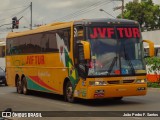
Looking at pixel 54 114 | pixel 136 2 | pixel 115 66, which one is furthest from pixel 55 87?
pixel 136 2

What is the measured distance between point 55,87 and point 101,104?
98.1 inches

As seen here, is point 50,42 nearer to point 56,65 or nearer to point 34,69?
point 56,65

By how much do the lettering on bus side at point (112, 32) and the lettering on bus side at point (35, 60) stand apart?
438 cm

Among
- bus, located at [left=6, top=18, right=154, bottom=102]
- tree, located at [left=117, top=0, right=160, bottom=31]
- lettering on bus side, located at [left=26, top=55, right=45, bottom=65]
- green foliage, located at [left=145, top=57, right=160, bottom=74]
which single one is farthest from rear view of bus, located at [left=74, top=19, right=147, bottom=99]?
tree, located at [left=117, top=0, right=160, bottom=31]

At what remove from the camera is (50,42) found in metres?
19.5

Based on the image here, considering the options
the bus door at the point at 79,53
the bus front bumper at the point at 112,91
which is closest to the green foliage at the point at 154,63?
the bus front bumper at the point at 112,91

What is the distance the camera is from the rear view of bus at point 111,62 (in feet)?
52.9

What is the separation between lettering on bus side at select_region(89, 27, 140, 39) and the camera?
1652 cm

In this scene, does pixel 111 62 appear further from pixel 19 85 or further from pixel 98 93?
pixel 19 85

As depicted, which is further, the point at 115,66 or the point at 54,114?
the point at 115,66

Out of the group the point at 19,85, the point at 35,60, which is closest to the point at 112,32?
the point at 35,60

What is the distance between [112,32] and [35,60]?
5.64 meters

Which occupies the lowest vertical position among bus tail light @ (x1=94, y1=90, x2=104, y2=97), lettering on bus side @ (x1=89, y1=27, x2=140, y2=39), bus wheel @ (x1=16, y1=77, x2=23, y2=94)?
bus wheel @ (x1=16, y1=77, x2=23, y2=94)

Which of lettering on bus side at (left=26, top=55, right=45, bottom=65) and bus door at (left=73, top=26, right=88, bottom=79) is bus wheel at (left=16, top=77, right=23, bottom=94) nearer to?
lettering on bus side at (left=26, top=55, right=45, bottom=65)
